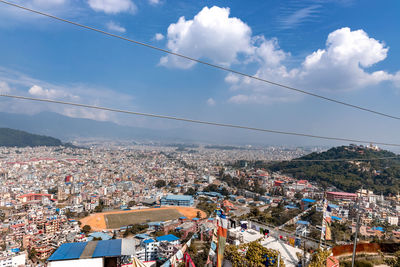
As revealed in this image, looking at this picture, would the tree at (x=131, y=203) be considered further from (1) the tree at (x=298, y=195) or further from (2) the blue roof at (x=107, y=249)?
(2) the blue roof at (x=107, y=249)

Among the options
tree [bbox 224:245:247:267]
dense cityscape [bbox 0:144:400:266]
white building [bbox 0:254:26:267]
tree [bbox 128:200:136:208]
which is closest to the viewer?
tree [bbox 224:245:247:267]

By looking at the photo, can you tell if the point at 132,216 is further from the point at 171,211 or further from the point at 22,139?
the point at 22,139

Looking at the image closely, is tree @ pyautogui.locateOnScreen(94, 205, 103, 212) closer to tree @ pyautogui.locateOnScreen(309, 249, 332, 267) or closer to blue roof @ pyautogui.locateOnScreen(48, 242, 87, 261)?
blue roof @ pyautogui.locateOnScreen(48, 242, 87, 261)

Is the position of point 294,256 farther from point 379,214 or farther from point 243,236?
point 379,214

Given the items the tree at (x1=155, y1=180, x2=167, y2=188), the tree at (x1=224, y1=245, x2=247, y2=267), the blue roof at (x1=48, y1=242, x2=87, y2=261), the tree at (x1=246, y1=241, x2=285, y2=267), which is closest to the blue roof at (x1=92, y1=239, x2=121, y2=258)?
the blue roof at (x1=48, y1=242, x2=87, y2=261)

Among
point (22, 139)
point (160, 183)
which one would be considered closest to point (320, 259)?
point (160, 183)

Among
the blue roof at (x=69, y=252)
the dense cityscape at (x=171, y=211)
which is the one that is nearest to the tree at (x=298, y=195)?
the dense cityscape at (x=171, y=211)
